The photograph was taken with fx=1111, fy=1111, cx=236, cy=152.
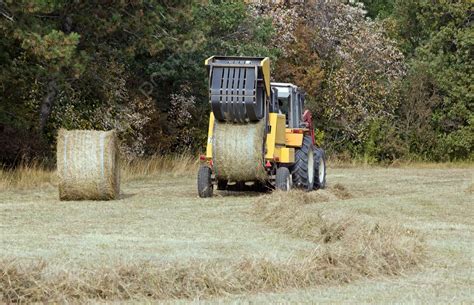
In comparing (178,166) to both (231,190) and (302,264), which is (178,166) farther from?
(302,264)

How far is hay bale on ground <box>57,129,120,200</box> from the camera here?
20.2 metres

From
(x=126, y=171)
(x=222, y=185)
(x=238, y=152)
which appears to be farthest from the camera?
(x=126, y=171)

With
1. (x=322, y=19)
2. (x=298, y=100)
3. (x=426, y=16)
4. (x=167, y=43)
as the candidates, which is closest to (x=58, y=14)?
(x=167, y=43)

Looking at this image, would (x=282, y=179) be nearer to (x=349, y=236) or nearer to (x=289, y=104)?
(x=289, y=104)

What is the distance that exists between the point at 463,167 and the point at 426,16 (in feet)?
21.6

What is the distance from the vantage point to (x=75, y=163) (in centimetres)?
2017

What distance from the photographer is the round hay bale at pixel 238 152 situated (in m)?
20.9

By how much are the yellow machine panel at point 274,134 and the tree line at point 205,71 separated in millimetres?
5213

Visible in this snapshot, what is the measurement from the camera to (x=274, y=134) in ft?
71.7

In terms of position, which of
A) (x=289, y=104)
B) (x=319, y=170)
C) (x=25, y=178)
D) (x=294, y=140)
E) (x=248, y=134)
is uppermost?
(x=289, y=104)

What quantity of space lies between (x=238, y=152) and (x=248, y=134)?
414 millimetres

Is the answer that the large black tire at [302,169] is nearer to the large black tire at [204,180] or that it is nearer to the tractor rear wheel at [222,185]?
the tractor rear wheel at [222,185]

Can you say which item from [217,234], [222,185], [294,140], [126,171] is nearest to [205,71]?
[126,171]

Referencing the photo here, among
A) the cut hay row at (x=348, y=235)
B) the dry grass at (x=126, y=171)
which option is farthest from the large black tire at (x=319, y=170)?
the dry grass at (x=126, y=171)
